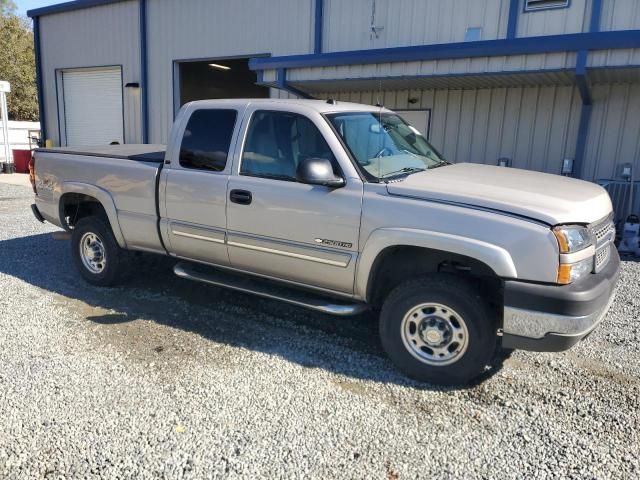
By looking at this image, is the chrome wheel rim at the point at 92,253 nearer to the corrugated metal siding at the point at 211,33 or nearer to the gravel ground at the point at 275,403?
the gravel ground at the point at 275,403

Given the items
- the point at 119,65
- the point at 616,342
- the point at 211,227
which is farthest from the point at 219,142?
the point at 119,65

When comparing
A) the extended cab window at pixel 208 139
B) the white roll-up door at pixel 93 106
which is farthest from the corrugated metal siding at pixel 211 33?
the extended cab window at pixel 208 139

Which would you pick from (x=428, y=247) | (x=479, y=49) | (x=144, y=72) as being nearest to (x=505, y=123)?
(x=479, y=49)

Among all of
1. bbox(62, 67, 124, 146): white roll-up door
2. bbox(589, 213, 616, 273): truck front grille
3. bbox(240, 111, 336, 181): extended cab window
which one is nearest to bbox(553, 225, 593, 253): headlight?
bbox(589, 213, 616, 273): truck front grille

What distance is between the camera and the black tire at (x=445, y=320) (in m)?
3.51

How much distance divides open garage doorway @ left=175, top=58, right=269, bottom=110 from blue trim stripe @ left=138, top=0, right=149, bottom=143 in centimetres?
144

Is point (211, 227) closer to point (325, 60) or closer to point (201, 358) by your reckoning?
point (201, 358)

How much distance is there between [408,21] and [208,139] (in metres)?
7.40

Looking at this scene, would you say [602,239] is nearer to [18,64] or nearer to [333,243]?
[333,243]

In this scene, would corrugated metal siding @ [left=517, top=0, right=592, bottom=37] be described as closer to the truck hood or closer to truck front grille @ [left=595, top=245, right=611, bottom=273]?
the truck hood

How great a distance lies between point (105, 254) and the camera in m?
5.56

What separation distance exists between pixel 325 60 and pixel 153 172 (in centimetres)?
522

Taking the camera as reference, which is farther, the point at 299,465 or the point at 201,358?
the point at 201,358

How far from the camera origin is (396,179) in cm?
388
